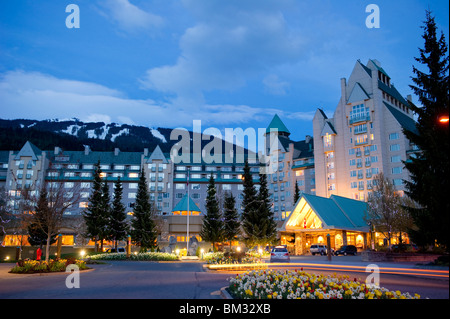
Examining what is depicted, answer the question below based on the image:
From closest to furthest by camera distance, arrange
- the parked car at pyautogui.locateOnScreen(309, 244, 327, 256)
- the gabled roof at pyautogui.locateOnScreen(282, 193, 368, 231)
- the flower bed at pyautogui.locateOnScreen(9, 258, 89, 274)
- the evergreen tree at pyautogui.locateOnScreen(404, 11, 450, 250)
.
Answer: the evergreen tree at pyautogui.locateOnScreen(404, 11, 450, 250) → the flower bed at pyautogui.locateOnScreen(9, 258, 89, 274) → the gabled roof at pyautogui.locateOnScreen(282, 193, 368, 231) → the parked car at pyautogui.locateOnScreen(309, 244, 327, 256)

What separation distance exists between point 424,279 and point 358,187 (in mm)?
64642

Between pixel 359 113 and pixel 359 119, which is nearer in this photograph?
pixel 359 119

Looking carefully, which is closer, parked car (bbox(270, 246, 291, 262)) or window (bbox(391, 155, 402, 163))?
parked car (bbox(270, 246, 291, 262))

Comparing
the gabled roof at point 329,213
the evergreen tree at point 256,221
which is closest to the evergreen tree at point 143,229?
the evergreen tree at point 256,221

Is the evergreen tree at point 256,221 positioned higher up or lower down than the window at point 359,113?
lower down

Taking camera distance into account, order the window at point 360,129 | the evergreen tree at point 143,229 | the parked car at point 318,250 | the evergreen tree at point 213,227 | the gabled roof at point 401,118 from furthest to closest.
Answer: the window at point 360,129
the gabled roof at point 401,118
the evergreen tree at point 213,227
the evergreen tree at point 143,229
the parked car at point 318,250

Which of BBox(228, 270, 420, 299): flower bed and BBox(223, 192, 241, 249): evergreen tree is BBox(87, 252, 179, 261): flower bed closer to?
BBox(223, 192, 241, 249): evergreen tree

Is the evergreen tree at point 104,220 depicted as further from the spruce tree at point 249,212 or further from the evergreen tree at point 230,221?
the spruce tree at point 249,212

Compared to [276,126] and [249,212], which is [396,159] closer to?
[249,212]

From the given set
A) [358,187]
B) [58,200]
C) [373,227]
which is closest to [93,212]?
[58,200]

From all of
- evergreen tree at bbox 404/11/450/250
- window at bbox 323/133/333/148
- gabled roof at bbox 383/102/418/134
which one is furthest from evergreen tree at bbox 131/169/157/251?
gabled roof at bbox 383/102/418/134

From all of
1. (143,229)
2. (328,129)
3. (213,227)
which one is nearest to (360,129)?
(328,129)

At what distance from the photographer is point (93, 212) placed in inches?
2287
